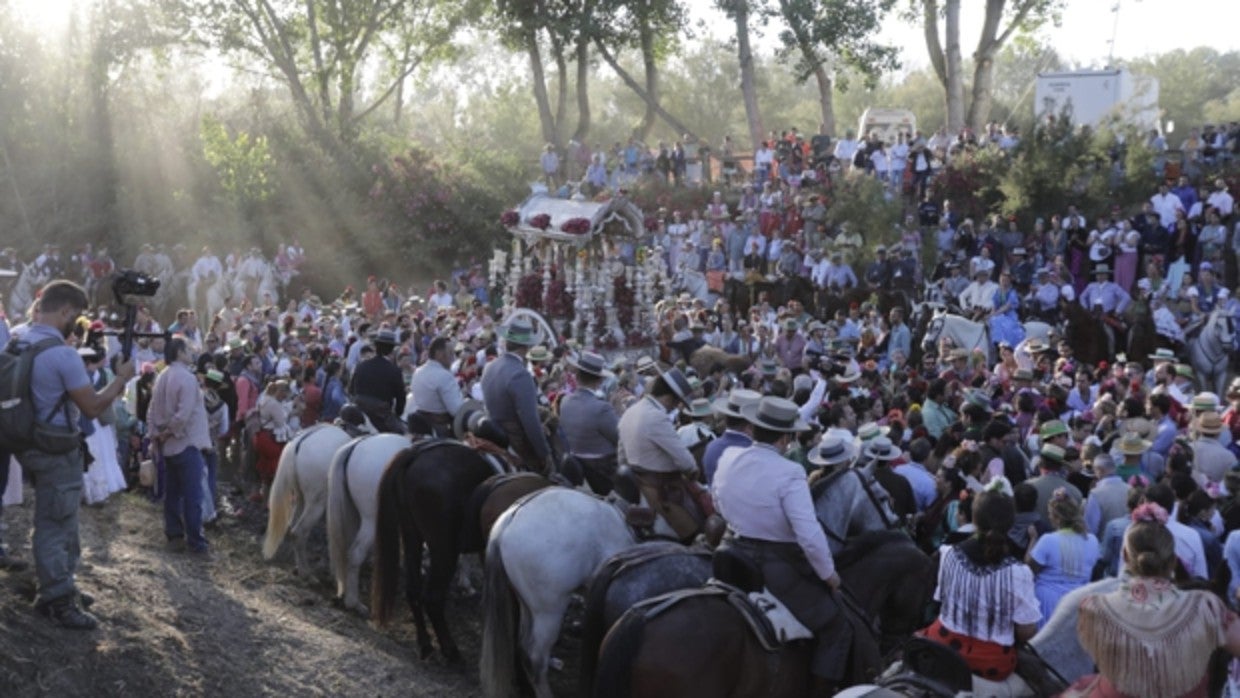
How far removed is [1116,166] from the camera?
24.4m

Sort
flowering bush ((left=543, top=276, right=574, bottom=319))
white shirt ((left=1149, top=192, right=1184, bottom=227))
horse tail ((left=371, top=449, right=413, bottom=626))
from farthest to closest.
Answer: flowering bush ((left=543, top=276, right=574, bottom=319))
white shirt ((left=1149, top=192, right=1184, bottom=227))
horse tail ((left=371, top=449, right=413, bottom=626))

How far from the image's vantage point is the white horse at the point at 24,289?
97.8 ft

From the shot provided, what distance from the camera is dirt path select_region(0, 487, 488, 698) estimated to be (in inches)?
289

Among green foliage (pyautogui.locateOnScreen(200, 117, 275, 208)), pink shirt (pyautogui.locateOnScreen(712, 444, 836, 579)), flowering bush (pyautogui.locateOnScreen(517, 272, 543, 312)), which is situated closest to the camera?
pink shirt (pyautogui.locateOnScreen(712, 444, 836, 579))

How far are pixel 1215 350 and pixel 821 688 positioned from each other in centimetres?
1366

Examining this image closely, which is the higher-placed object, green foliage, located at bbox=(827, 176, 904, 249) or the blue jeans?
green foliage, located at bbox=(827, 176, 904, 249)

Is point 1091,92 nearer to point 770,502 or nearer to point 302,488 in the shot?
point 302,488

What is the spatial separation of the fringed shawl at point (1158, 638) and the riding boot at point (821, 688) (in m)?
1.91

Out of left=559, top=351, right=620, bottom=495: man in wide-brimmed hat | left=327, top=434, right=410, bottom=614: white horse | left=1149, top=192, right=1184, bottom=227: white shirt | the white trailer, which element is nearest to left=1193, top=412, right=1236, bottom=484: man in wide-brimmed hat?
left=559, top=351, right=620, bottom=495: man in wide-brimmed hat

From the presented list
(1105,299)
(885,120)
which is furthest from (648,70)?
(1105,299)

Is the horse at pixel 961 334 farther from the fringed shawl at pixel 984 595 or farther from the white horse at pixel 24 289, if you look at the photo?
the white horse at pixel 24 289

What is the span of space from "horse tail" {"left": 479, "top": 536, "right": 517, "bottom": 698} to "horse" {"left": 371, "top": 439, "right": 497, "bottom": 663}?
1.25 metres

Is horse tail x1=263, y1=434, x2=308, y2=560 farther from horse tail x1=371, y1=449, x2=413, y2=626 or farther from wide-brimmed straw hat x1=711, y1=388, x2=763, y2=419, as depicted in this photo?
wide-brimmed straw hat x1=711, y1=388, x2=763, y2=419

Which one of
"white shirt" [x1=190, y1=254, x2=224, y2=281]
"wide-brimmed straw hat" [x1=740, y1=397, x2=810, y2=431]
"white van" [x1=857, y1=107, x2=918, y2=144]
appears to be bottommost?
"white shirt" [x1=190, y1=254, x2=224, y2=281]
